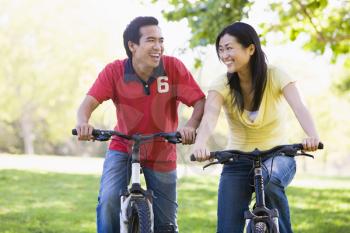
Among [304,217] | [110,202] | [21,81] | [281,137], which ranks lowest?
[304,217]

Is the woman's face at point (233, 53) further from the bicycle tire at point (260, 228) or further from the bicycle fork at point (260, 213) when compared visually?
the bicycle tire at point (260, 228)

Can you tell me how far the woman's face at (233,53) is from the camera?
4.02 metres

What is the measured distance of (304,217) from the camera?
26.6 ft

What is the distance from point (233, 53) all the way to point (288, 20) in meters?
6.63

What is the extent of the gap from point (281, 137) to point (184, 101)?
0.77 metres

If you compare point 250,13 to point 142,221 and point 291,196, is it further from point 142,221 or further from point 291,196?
point 142,221

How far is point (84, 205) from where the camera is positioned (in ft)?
29.9

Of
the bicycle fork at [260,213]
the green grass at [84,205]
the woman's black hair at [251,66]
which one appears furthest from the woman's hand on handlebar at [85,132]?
the green grass at [84,205]

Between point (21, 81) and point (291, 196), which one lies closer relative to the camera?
point (291, 196)

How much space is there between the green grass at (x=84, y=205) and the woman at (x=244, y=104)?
2.90 metres

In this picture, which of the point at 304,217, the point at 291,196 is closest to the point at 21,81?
the point at 291,196

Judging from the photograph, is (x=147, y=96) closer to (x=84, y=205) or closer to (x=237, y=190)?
(x=237, y=190)

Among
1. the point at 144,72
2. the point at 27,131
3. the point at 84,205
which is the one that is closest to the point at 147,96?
the point at 144,72

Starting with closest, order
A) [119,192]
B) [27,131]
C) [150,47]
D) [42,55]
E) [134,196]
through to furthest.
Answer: [134,196] < [119,192] < [150,47] < [42,55] < [27,131]
